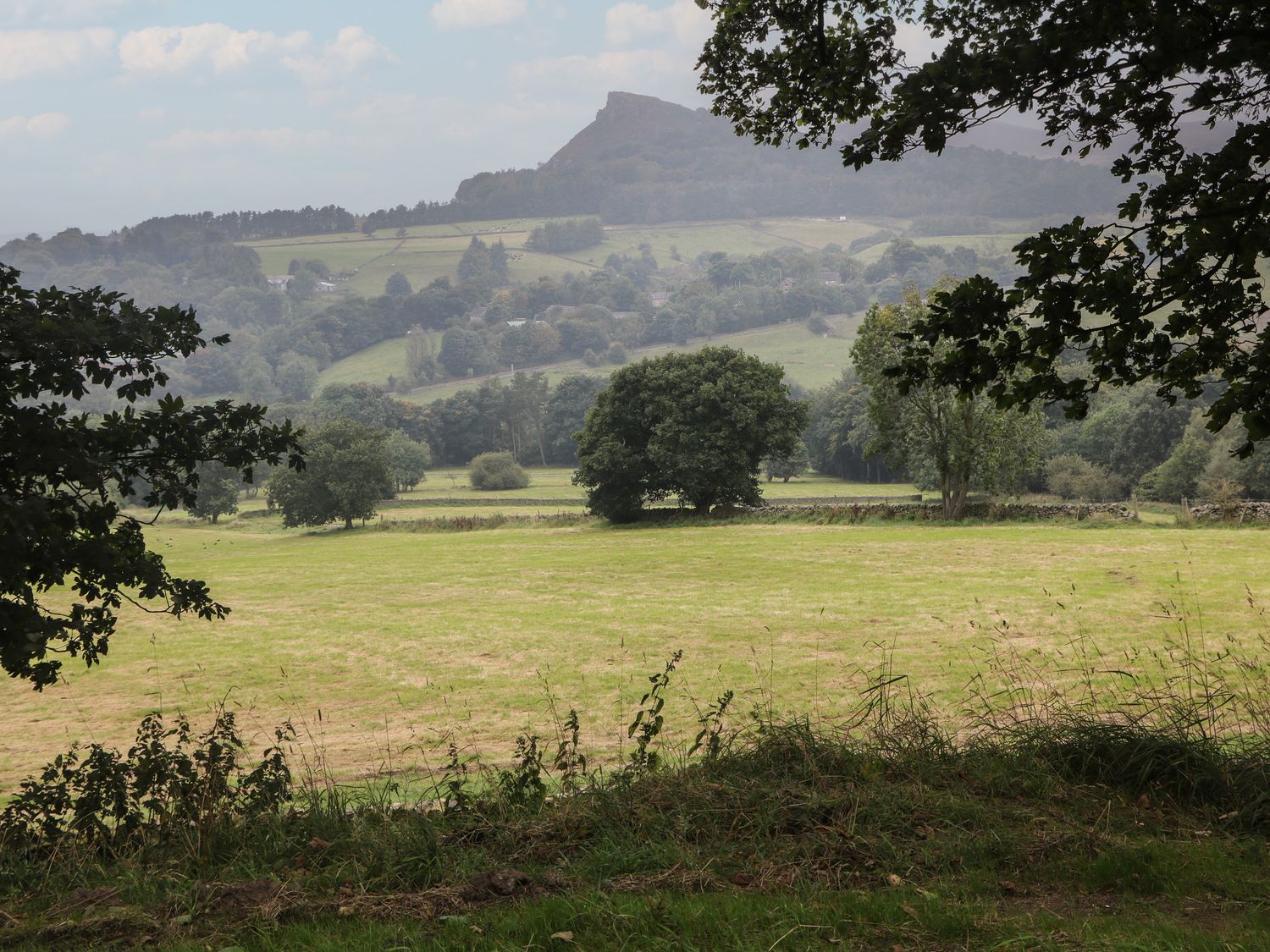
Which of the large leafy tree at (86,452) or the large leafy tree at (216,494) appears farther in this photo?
the large leafy tree at (216,494)

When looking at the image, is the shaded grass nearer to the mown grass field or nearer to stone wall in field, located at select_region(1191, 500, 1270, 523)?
the mown grass field

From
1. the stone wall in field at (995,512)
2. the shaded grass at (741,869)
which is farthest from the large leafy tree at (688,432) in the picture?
the shaded grass at (741,869)

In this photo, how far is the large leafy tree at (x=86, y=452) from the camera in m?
5.83

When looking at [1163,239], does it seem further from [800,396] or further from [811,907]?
[800,396]

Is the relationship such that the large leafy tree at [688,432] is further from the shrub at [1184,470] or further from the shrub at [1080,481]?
the shrub at [1080,481]

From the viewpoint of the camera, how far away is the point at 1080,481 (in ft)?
265

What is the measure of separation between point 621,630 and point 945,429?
28113 mm

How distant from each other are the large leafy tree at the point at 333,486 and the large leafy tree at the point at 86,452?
6450cm

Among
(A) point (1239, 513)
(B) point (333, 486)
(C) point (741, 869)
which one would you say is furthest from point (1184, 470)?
(C) point (741, 869)

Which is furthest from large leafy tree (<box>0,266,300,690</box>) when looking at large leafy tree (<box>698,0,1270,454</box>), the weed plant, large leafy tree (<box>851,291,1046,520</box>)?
large leafy tree (<box>851,291,1046,520</box>)

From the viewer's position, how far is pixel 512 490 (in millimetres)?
102125

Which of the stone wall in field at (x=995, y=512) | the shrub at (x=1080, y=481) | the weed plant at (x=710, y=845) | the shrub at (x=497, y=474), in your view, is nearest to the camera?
the weed plant at (x=710, y=845)

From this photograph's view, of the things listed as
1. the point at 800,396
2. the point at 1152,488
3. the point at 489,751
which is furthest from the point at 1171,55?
the point at 800,396

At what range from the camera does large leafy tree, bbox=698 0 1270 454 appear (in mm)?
5383
